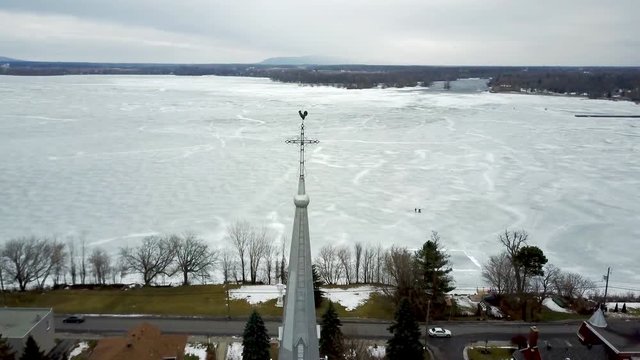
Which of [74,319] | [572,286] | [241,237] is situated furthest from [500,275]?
[74,319]

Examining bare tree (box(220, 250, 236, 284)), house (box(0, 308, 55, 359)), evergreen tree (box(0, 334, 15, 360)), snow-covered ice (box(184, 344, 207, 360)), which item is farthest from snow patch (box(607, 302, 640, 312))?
evergreen tree (box(0, 334, 15, 360))

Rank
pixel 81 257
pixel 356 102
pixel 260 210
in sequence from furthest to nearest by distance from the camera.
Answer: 1. pixel 356 102
2. pixel 260 210
3. pixel 81 257

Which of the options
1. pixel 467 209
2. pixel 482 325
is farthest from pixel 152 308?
pixel 467 209

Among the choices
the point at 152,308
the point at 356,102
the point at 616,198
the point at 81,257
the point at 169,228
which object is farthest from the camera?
the point at 356,102

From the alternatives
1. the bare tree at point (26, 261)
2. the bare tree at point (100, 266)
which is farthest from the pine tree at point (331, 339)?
the bare tree at point (26, 261)

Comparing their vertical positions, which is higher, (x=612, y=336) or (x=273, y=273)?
(x=612, y=336)

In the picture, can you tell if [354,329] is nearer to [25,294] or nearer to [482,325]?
[482,325]
